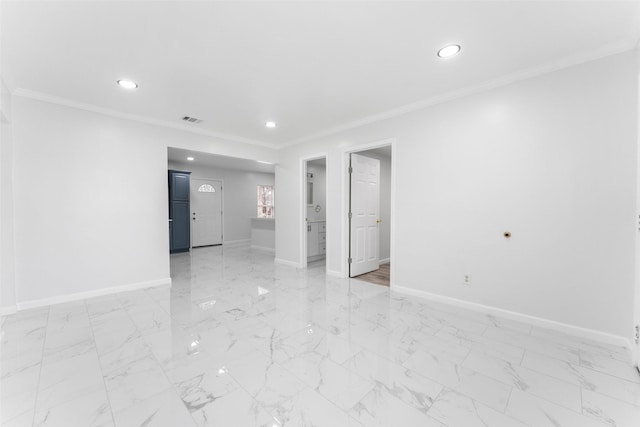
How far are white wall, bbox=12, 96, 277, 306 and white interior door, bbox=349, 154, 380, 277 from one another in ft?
9.85

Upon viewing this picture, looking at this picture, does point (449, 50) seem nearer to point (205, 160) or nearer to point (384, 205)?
point (384, 205)

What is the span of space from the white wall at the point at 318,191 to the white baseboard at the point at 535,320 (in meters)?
3.09

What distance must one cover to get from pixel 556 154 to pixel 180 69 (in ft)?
12.2

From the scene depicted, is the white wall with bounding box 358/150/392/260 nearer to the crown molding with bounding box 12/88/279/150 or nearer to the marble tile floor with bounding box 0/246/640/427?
the marble tile floor with bounding box 0/246/640/427

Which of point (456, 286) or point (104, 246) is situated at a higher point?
point (104, 246)

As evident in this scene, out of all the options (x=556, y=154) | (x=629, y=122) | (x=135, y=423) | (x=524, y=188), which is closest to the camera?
(x=135, y=423)

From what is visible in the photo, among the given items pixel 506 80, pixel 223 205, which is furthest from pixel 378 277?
A: pixel 223 205

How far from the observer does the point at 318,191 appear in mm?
6418

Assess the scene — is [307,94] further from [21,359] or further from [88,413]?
[21,359]

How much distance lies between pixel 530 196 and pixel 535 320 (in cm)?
125

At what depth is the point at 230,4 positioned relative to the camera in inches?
70.6

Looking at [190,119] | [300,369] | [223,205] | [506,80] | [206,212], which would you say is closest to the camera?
[300,369]

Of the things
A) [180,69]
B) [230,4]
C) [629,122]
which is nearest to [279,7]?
[230,4]

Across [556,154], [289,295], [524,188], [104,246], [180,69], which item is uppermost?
[180,69]
